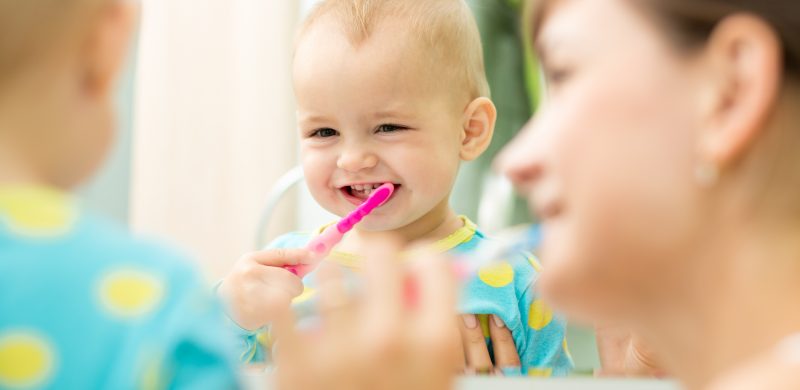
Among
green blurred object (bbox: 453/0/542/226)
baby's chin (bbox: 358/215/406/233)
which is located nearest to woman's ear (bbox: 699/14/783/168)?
baby's chin (bbox: 358/215/406/233)

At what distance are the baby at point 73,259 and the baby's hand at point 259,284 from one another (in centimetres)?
53

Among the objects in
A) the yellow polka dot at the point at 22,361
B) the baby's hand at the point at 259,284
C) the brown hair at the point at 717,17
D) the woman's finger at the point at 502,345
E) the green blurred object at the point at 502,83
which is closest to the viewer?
the yellow polka dot at the point at 22,361

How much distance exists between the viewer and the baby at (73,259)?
44 cm

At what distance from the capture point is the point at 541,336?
1.17 m

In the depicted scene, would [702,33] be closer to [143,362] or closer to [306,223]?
[143,362]

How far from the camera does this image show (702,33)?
54 cm

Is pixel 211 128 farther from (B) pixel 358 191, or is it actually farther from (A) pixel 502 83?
(B) pixel 358 191

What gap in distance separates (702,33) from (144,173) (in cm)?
173

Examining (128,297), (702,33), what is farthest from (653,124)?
(128,297)

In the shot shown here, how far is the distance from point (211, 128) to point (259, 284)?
48.1 inches

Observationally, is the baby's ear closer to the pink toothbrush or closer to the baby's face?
the baby's face

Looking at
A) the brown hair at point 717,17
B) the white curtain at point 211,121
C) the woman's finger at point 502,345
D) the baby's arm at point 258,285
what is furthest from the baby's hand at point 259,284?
the white curtain at point 211,121

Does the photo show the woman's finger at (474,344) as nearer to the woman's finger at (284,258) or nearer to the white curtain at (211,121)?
the woman's finger at (284,258)

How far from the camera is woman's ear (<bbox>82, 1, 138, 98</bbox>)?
49 cm
